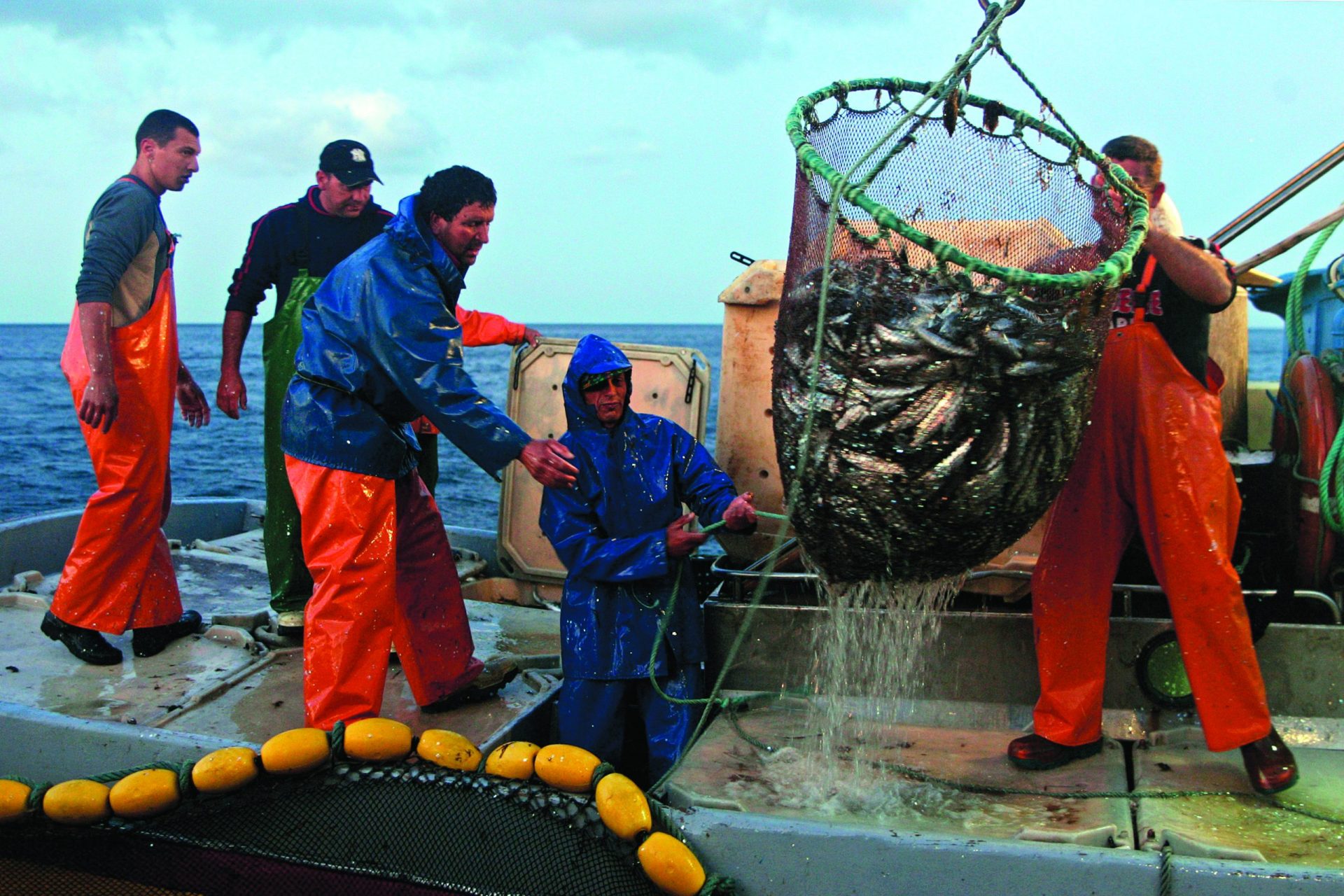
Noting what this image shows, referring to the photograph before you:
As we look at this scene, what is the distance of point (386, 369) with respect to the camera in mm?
3918

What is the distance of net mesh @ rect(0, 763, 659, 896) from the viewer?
349 centimetres

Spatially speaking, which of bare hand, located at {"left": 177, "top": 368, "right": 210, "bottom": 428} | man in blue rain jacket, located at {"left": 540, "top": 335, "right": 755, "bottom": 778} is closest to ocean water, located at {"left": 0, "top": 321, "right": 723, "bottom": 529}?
bare hand, located at {"left": 177, "top": 368, "right": 210, "bottom": 428}

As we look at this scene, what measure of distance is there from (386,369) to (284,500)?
Result: 5.34ft

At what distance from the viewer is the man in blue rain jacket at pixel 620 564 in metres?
4.12

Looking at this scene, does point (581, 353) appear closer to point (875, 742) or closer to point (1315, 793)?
point (875, 742)

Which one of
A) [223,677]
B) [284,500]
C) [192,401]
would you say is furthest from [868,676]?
[192,401]

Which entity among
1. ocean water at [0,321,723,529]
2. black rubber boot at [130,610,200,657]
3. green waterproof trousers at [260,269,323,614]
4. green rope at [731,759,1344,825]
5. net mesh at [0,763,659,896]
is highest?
green waterproof trousers at [260,269,323,614]

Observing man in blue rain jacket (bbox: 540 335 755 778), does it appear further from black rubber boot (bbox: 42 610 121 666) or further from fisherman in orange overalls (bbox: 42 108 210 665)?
black rubber boot (bbox: 42 610 121 666)

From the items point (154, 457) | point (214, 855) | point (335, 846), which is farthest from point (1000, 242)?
point (154, 457)

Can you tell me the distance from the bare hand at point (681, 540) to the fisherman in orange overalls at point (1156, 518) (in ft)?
3.77

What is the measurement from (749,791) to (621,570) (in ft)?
2.84

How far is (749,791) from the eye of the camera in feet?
12.3

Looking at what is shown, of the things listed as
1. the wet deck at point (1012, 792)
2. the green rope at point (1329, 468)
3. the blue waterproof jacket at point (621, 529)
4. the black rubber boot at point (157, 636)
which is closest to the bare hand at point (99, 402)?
the black rubber boot at point (157, 636)

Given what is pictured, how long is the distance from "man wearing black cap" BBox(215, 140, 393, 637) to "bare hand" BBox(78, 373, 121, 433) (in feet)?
2.08
